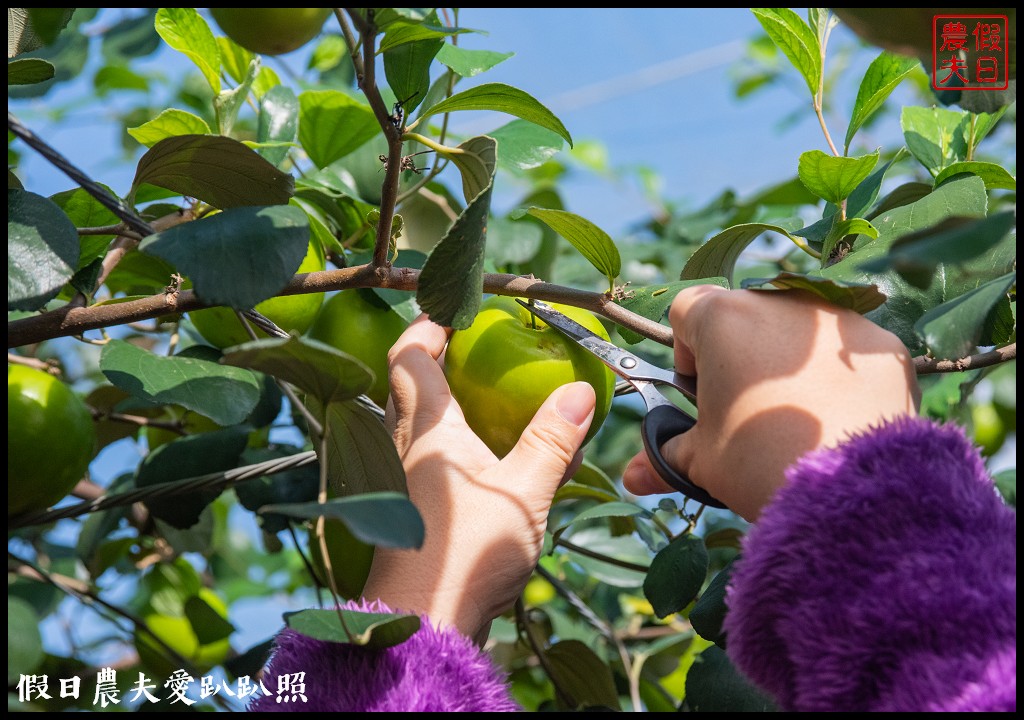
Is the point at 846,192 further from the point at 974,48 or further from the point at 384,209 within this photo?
the point at 384,209

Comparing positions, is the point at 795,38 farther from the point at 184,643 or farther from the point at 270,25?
the point at 184,643

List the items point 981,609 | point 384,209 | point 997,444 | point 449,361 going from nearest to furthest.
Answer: point 981,609 → point 384,209 → point 449,361 → point 997,444

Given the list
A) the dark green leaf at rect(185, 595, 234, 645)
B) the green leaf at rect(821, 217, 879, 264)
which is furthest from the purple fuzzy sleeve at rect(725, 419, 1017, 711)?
the dark green leaf at rect(185, 595, 234, 645)

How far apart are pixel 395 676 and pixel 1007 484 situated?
75cm

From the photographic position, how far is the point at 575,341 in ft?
2.07

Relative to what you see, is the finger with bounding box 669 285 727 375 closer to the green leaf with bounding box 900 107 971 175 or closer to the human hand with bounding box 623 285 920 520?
the human hand with bounding box 623 285 920 520

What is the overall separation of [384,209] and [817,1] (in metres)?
0.27

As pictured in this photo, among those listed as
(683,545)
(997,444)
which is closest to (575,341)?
→ (683,545)

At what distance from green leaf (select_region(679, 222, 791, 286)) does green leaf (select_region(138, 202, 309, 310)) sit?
349mm

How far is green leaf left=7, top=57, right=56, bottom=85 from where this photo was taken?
587 mm

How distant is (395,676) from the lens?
0.47 metres

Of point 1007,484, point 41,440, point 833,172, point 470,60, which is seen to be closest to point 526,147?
point 470,60

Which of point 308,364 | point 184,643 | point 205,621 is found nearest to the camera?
point 308,364

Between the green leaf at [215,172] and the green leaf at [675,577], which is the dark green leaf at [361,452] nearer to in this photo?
the green leaf at [215,172]
